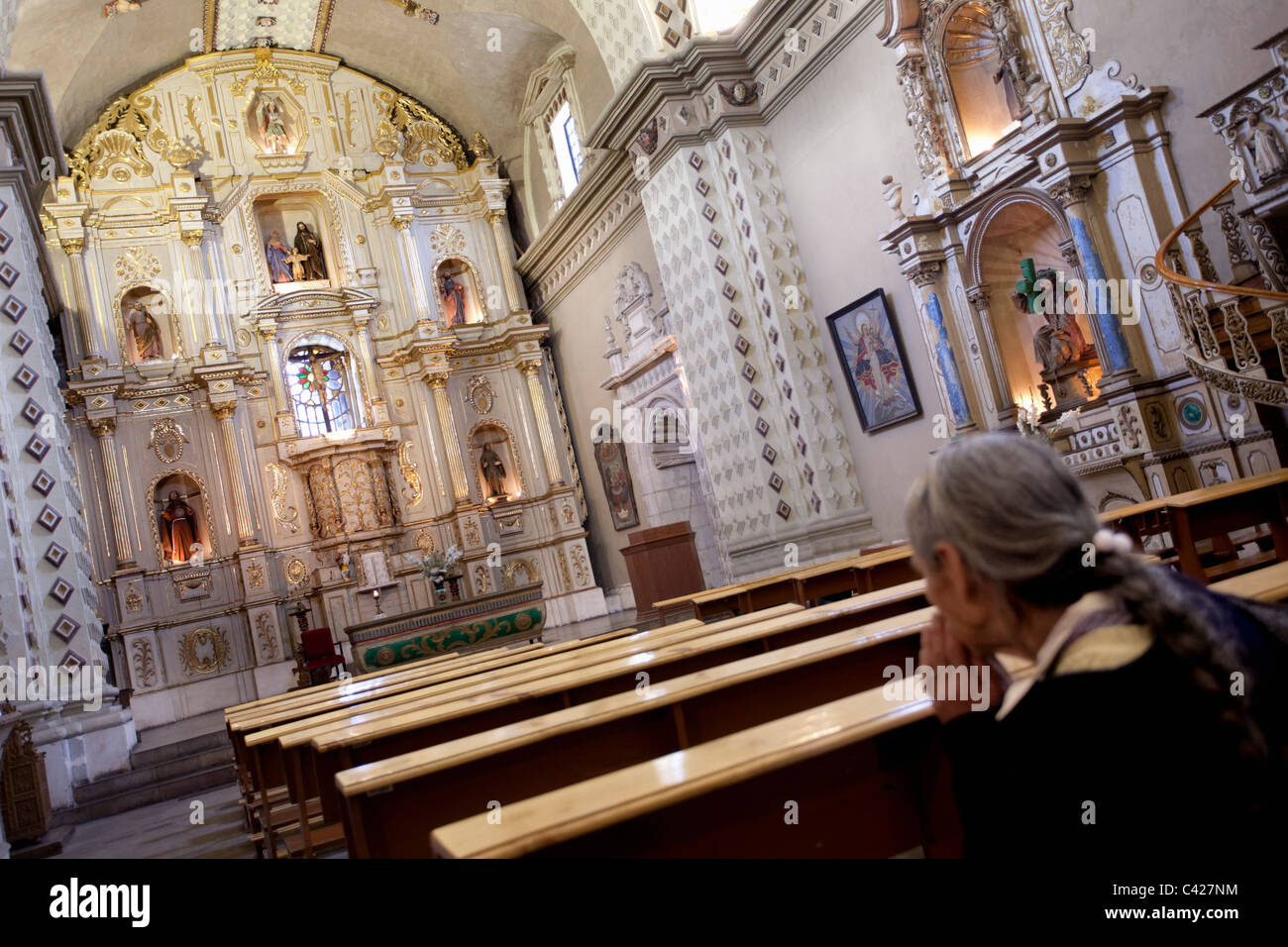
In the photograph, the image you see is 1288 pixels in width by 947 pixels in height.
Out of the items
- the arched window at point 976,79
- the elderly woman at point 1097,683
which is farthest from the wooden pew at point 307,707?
the arched window at point 976,79

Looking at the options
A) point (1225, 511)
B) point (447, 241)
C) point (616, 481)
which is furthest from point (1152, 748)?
point (447, 241)

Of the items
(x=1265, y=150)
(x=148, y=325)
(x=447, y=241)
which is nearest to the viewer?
(x=1265, y=150)

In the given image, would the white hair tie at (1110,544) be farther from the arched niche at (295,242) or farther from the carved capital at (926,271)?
the arched niche at (295,242)

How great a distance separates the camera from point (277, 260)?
16219 mm

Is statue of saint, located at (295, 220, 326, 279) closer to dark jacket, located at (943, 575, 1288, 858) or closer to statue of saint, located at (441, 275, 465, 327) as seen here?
statue of saint, located at (441, 275, 465, 327)

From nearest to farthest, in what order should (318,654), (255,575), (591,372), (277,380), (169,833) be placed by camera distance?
(169,833) < (318,654) < (255,575) < (277,380) < (591,372)

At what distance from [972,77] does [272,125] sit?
1223cm

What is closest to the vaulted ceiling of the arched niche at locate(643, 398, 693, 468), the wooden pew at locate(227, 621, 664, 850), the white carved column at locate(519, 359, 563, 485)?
the white carved column at locate(519, 359, 563, 485)

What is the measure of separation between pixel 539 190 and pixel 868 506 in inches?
367

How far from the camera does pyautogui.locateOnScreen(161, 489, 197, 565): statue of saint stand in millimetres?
14383

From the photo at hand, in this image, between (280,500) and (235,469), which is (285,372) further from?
(280,500)

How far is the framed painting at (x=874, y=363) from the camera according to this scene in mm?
9445
